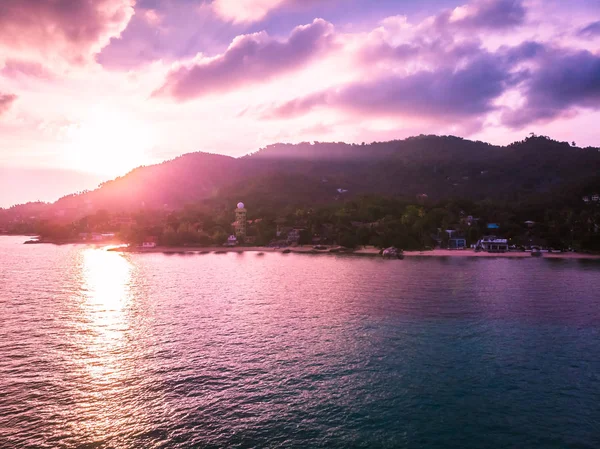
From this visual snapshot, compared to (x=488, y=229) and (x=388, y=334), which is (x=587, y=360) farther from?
(x=488, y=229)

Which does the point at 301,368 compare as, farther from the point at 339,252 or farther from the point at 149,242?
the point at 149,242

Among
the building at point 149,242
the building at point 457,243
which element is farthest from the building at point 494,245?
the building at point 149,242

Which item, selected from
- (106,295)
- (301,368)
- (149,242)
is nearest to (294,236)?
(149,242)

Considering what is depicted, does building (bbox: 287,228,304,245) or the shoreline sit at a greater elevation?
building (bbox: 287,228,304,245)

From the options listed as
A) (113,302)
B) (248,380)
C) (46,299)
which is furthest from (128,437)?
(46,299)

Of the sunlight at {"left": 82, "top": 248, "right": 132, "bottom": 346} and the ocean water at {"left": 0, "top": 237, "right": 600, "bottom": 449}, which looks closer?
the ocean water at {"left": 0, "top": 237, "right": 600, "bottom": 449}

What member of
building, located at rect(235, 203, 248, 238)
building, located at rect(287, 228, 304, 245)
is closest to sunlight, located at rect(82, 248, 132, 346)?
building, located at rect(287, 228, 304, 245)

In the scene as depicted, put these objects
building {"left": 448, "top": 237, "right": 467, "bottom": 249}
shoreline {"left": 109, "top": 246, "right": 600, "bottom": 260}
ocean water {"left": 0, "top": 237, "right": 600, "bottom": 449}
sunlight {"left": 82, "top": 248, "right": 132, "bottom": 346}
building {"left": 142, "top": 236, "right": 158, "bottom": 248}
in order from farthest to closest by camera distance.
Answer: building {"left": 142, "top": 236, "right": 158, "bottom": 248} < building {"left": 448, "top": 237, "right": 467, "bottom": 249} < shoreline {"left": 109, "top": 246, "right": 600, "bottom": 260} < sunlight {"left": 82, "top": 248, "right": 132, "bottom": 346} < ocean water {"left": 0, "top": 237, "right": 600, "bottom": 449}

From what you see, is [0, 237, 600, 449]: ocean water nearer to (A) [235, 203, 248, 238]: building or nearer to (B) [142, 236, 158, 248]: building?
(B) [142, 236, 158, 248]: building

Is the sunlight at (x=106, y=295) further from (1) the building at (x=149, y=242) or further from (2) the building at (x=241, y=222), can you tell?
(2) the building at (x=241, y=222)
